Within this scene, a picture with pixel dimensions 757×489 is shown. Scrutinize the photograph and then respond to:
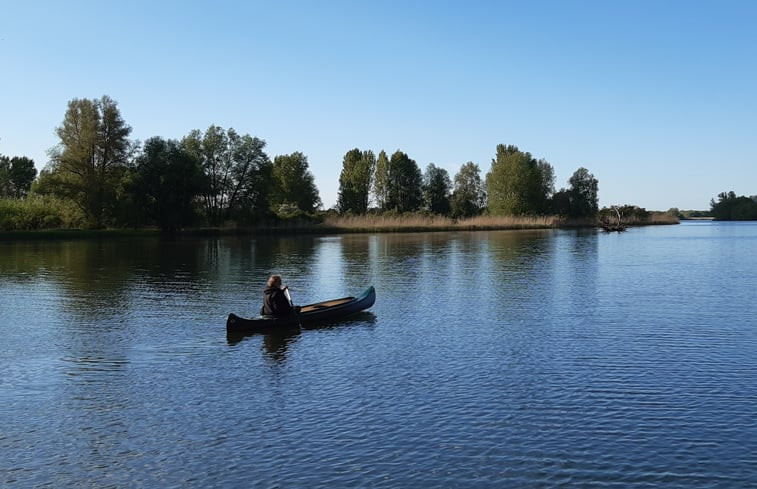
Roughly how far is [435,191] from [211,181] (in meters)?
59.1

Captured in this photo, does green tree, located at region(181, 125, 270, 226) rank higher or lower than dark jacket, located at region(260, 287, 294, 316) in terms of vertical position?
higher

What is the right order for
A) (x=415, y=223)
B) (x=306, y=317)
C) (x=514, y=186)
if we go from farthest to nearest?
1. (x=514, y=186)
2. (x=415, y=223)
3. (x=306, y=317)

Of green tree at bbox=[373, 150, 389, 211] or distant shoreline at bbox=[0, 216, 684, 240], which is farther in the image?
green tree at bbox=[373, 150, 389, 211]

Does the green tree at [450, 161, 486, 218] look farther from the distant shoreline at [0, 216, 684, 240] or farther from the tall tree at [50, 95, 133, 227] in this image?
the tall tree at [50, 95, 133, 227]

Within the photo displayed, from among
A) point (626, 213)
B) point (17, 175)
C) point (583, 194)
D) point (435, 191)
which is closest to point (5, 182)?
point (17, 175)

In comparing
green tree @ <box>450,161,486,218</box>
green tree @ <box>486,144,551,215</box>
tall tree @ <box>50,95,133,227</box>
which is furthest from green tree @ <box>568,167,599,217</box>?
tall tree @ <box>50,95,133,227</box>

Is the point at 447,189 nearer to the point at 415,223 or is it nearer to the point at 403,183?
the point at 403,183

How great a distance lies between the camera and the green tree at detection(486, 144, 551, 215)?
128m

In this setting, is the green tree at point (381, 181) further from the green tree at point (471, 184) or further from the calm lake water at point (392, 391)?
the calm lake water at point (392, 391)

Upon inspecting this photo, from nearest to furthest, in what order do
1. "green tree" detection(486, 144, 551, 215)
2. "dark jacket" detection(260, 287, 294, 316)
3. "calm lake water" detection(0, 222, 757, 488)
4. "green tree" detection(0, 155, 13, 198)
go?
"calm lake water" detection(0, 222, 757, 488), "dark jacket" detection(260, 287, 294, 316), "green tree" detection(0, 155, 13, 198), "green tree" detection(486, 144, 551, 215)

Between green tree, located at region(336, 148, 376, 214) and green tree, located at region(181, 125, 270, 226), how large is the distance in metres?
39.5

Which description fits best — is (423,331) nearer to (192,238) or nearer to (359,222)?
(192,238)

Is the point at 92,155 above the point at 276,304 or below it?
above

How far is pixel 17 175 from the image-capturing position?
13162 cm
